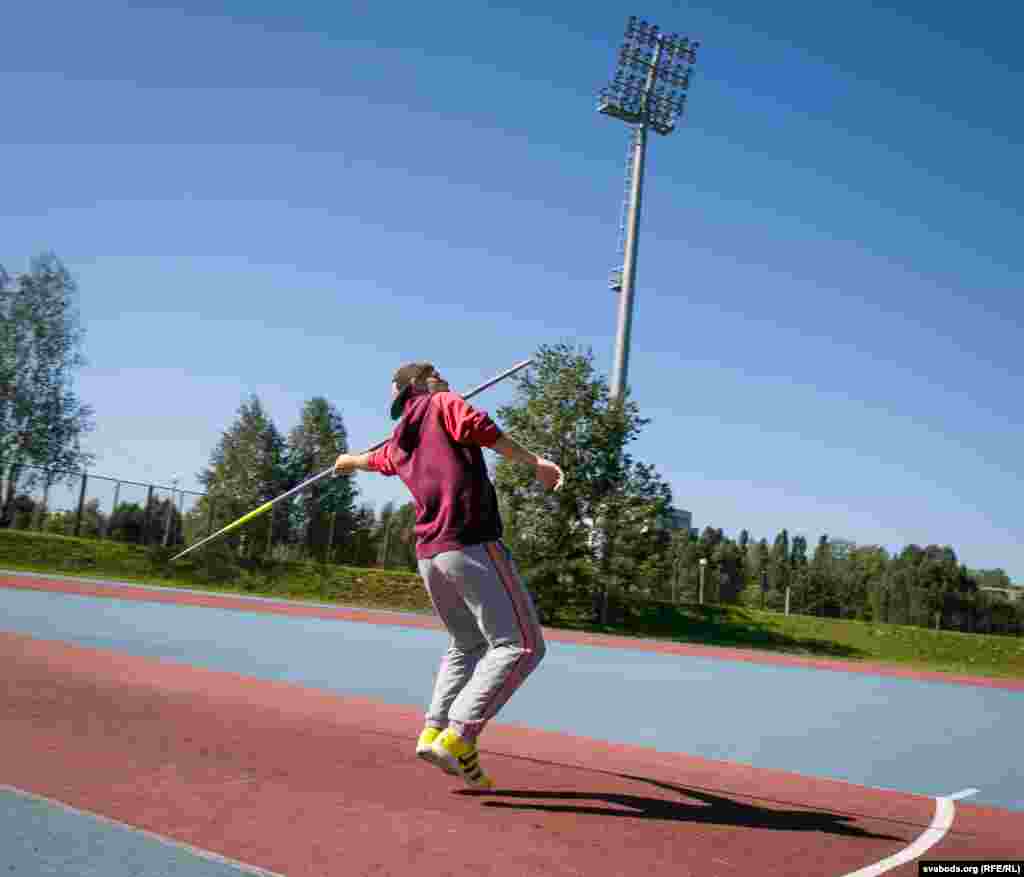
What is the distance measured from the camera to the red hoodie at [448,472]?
13.5ft

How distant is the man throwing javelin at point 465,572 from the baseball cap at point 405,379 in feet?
0.59

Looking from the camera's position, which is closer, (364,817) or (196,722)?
(364,817)

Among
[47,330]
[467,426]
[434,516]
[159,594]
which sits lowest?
[159,594]

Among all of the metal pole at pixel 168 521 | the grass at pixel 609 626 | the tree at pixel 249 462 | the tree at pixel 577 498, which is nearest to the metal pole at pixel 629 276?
the tree at pixel 577 498

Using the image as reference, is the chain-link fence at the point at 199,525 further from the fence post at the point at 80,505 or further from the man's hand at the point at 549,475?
the man's hand at the point at 549,475

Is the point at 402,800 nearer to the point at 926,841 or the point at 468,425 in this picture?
the point at 468,425

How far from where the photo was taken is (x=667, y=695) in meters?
9.92

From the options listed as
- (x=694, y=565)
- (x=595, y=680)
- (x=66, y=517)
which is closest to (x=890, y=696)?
(x=595, y=680)

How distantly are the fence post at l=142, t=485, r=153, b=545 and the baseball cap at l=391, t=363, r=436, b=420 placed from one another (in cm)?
3035

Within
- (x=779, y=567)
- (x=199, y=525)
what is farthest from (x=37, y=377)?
(x=779, y=567)

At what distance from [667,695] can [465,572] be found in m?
6.61

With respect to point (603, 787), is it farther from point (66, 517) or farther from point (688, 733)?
point (66, 517)

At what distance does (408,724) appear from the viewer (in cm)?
630

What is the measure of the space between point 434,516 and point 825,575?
71.9 meters
